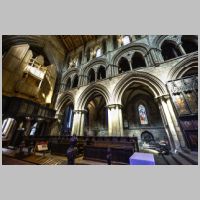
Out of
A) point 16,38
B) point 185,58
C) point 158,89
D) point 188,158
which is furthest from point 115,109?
point 16,38

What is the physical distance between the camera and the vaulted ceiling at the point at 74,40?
15.2 metres

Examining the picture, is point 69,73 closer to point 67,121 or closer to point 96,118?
point 67,121

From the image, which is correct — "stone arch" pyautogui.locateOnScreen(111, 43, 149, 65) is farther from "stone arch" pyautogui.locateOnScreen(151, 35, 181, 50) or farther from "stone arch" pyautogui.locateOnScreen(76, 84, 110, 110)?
"stone arch" pyautogui.locateOnScreen(76, 84, 110, 110)

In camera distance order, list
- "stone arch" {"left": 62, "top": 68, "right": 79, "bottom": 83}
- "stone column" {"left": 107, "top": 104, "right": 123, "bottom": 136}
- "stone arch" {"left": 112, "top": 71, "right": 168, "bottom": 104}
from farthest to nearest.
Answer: "stone arch" {"left": 62, "top": 68, "right": 79, "bottom": 83}
"stone column" {"left": 107, "top": 104, "right": 123, "bottom": 136}
"stone arch" {"left": 112, "top": 71, "right": 168, "bottom": 104}

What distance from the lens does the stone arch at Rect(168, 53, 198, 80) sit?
6.92 m

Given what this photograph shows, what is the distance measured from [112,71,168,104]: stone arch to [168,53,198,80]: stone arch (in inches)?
36.2

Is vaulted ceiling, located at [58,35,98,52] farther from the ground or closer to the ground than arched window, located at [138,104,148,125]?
farther from the ground

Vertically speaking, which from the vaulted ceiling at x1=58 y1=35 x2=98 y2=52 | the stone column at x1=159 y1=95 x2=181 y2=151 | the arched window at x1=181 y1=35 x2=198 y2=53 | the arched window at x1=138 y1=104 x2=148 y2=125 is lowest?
the stone column at x1=159 y1=95 x2=181 y2=151

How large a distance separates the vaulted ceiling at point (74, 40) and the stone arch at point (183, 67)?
12017mm

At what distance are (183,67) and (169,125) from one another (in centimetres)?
417

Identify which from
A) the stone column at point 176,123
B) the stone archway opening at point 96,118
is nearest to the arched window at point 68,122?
the stone archway opening at point 96,118

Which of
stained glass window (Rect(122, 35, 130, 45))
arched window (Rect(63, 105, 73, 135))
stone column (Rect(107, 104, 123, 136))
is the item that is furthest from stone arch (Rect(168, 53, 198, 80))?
arched window (Rect(63, 105, 73, 135))

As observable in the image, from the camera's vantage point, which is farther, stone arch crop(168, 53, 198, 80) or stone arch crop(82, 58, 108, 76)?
stone arch crop(82, 58, 108, 76)

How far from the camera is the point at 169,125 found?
253 inches
